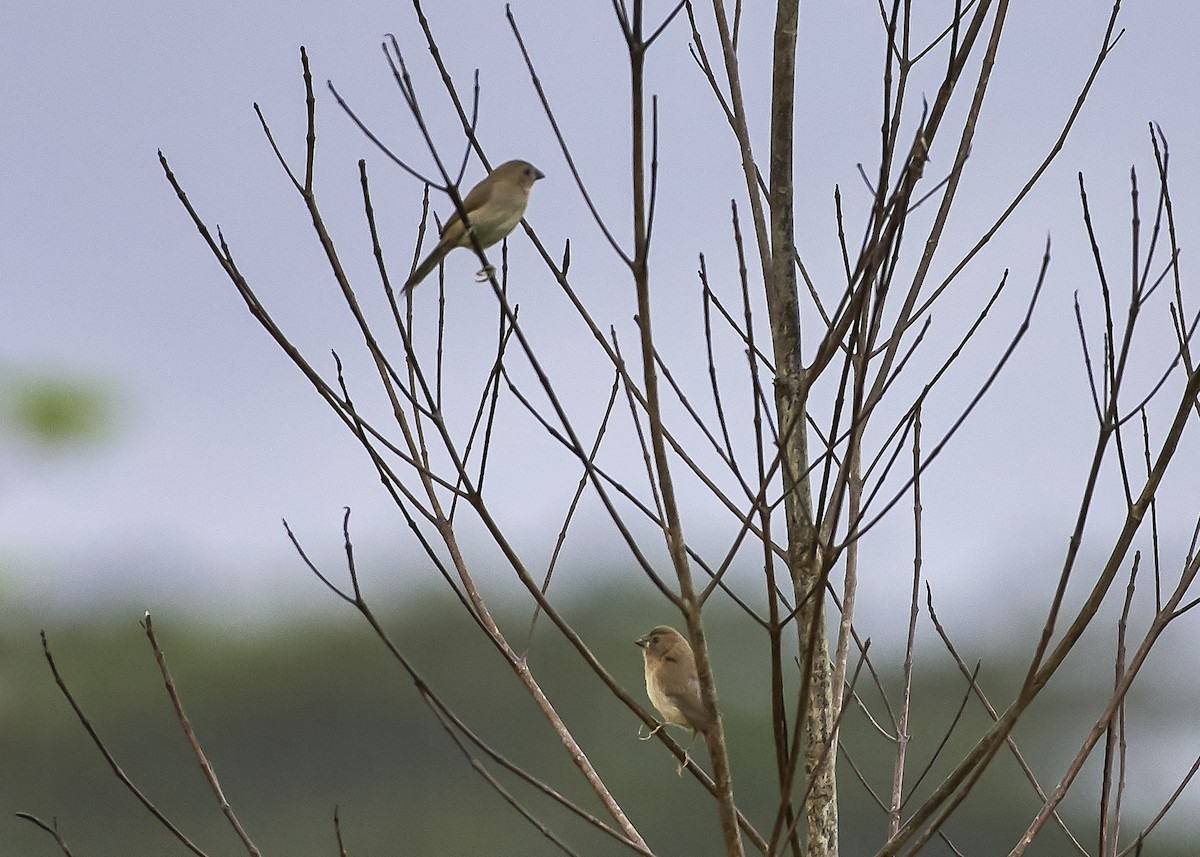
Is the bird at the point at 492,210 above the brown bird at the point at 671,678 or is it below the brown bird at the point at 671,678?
above

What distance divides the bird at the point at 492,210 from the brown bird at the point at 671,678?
1250mm

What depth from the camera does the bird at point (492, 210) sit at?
308cm

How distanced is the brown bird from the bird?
125 cm

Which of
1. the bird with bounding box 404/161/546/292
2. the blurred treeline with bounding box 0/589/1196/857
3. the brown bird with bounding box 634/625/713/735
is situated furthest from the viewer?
the blurred treeline with bounding box 0/589/1196/857

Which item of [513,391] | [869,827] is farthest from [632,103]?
[869,827]

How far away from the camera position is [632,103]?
1.84m

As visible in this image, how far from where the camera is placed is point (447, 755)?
585 inches

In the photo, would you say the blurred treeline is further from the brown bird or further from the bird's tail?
the bird's tail

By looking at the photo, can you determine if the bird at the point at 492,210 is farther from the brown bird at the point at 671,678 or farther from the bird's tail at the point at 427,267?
the brown bird at the point at 671,678

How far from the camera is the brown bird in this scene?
368 cm

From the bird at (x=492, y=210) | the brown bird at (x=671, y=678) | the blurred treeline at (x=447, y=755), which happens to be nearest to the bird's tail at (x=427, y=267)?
the bird at (x=492, y=210)

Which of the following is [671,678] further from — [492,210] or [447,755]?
[447,755]

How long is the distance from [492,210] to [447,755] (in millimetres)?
12483

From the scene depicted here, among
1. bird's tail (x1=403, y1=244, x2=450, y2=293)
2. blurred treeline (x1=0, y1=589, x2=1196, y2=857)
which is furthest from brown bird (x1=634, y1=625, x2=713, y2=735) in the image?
blurred treeline (x1=0, y1=589, x2=1196, y2=857)
